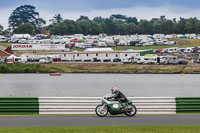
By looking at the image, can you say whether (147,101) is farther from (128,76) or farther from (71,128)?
(128,76)

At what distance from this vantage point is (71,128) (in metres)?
19.8

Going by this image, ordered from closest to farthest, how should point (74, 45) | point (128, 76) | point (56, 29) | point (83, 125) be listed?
point (83, 125) < point (128, 76) < point (74, 45) < point (56, 29)

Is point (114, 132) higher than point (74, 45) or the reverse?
the reverse

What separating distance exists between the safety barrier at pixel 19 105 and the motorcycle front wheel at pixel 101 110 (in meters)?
3.39

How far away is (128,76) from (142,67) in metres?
7.05

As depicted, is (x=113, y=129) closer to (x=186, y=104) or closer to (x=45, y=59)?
(x=186, y=104)

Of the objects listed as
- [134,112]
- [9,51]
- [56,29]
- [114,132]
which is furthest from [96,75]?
[56,29]

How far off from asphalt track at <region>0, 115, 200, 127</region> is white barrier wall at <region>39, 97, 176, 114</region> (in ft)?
3.83

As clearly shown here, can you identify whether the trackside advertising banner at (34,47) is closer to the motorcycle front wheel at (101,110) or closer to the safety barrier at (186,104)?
the safety barrier at (186,104)

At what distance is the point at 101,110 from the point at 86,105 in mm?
1643

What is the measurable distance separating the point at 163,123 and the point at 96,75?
67.3 meters

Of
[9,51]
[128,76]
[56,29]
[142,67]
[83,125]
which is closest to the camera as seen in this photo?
[83,125]

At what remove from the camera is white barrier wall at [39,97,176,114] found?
83.3 ft

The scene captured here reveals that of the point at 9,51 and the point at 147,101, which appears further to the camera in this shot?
the point at 9,51
